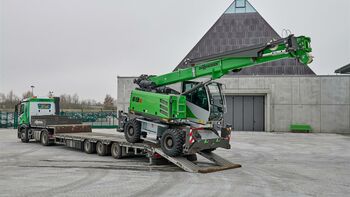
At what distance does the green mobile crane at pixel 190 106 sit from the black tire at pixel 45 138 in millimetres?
7400

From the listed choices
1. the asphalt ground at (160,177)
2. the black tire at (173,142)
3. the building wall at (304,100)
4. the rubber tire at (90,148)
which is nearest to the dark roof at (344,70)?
the building wall at (304,100)

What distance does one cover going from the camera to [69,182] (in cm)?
1018

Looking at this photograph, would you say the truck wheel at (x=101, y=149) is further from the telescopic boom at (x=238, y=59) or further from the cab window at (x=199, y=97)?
the cab window at (x=199, y=97)

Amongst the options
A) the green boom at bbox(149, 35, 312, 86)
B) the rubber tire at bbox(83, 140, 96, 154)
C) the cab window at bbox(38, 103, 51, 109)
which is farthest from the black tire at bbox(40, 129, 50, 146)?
the green boom at bbox(149, 35, 312, 86)

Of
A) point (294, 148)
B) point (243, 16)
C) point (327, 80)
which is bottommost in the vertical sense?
point (294, 148)

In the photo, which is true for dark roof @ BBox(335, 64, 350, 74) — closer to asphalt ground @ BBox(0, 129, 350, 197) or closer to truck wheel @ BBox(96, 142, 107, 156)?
asphalt ground @ BBox(0, 129, 350, 197)

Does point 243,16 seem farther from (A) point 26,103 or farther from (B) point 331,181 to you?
(B) point 331,181

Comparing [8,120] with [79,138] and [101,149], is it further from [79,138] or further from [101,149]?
[101,149]

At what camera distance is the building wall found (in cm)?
3097

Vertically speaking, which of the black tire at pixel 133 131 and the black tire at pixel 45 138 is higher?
the black tire at pixel 133 131

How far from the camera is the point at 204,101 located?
1272cm

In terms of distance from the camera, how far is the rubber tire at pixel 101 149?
50.0ft

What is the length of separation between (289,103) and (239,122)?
491 centimetres

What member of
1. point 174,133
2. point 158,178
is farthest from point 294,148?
point 158,178
